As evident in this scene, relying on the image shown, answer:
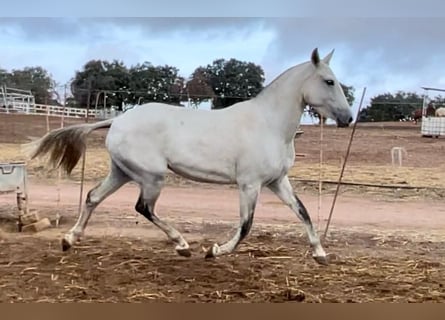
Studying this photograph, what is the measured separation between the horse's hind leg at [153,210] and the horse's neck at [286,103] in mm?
503

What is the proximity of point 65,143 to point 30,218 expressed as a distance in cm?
40

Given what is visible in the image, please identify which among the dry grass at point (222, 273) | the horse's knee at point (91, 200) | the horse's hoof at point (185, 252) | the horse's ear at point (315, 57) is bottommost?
the dry grass at point (222, 273)

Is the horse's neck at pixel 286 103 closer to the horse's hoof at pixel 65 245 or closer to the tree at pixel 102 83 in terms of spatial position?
the tree at pixel 102 83

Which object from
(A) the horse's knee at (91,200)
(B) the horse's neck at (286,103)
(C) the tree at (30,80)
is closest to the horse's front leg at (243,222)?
(B) the horse's neck at (286,103)

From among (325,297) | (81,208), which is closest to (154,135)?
(81,208)

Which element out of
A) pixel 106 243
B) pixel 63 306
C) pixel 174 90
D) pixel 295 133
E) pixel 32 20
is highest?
pixel 32 20

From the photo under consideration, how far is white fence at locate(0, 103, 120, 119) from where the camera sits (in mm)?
2467

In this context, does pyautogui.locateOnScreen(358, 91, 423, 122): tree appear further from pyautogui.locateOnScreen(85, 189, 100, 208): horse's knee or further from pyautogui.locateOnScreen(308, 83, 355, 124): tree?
pyautogui.locateOnScreen(85, 189, 100, 208): horse's knee

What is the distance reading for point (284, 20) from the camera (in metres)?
2.40

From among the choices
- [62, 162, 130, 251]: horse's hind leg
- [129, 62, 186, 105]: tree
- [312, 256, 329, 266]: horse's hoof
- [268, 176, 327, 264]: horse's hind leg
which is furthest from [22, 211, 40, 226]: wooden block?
[312, 256, 329, 266]: horse's hoof

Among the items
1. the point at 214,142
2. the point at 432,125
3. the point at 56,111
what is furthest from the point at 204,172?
the point at 432,125

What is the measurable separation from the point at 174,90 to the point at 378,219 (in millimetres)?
1050

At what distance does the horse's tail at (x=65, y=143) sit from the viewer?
7.77ft

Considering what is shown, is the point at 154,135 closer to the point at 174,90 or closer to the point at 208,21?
the point at 174,90
